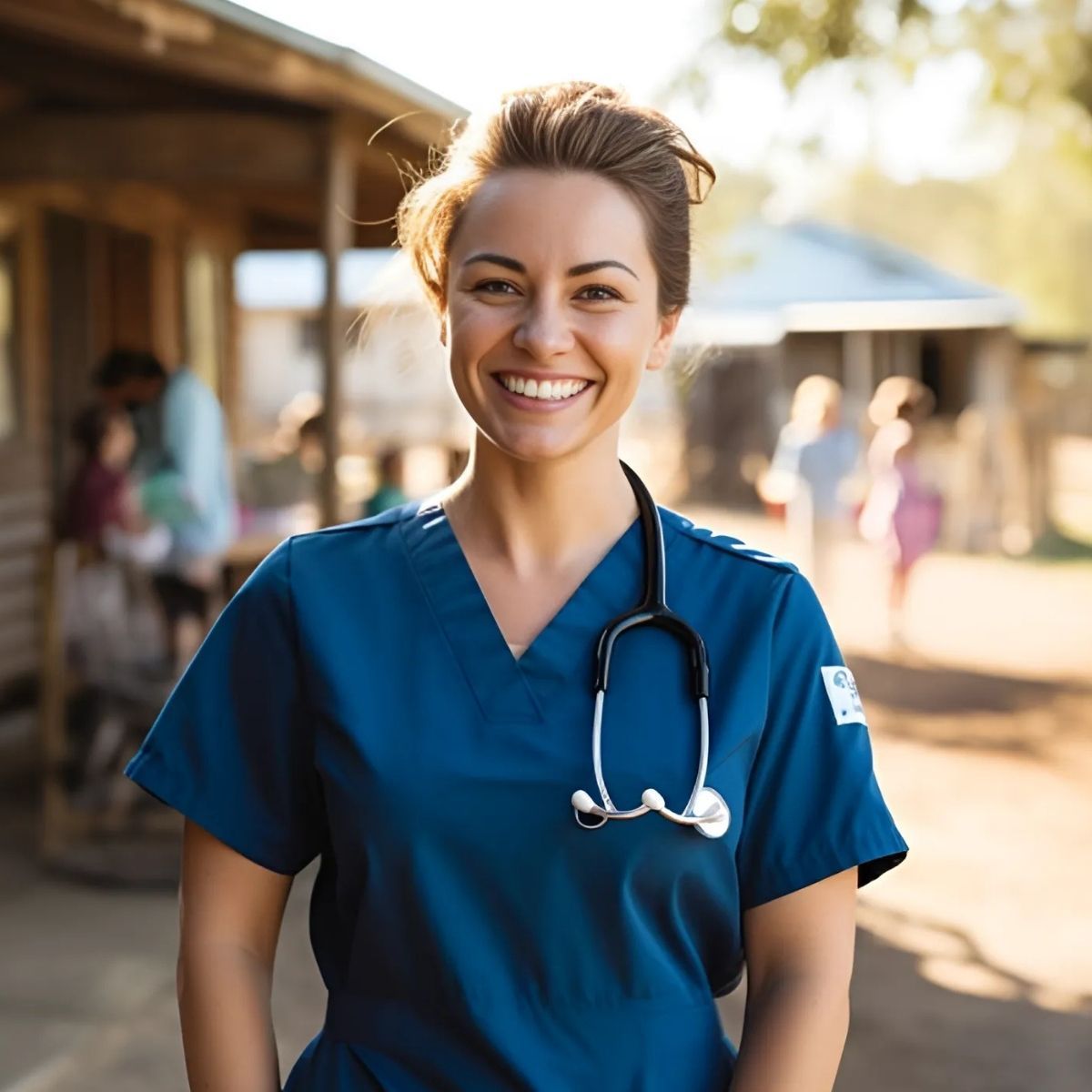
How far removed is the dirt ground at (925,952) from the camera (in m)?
3.82

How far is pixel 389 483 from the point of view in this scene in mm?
6418

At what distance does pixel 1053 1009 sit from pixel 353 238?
6.13 m

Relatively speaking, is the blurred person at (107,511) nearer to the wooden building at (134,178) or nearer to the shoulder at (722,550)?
the wooden building at (134,178)

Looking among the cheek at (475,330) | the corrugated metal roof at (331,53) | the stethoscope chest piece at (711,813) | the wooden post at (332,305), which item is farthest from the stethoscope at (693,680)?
the wooden post at (332,305)

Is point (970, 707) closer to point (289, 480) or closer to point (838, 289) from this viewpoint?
point (289, 480)

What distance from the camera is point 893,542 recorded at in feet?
34.2

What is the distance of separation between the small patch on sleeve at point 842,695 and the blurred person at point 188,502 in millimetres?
4272

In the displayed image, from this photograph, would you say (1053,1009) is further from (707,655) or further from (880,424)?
(880,424)

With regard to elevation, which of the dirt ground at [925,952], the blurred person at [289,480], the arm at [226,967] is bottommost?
the dirt ground at [925,952]

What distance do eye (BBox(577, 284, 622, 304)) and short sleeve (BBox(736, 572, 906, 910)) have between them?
1.05ft

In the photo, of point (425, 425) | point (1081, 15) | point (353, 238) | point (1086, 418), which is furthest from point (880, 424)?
point (425, 425)

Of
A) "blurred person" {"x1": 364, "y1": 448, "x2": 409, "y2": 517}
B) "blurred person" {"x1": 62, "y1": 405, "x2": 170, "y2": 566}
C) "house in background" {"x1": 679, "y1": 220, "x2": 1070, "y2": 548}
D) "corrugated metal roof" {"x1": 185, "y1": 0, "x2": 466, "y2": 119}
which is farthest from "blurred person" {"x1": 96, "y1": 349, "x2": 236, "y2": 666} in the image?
"house in background" {"x1": 679, "y1": 220, "x2": 1070, "y2": 548}

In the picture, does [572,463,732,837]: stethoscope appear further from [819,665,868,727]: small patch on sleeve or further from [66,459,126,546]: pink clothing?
[66,459,126,546]: pink clothing

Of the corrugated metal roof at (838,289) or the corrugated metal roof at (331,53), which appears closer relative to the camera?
the corrugated metal roof at (331,53)
